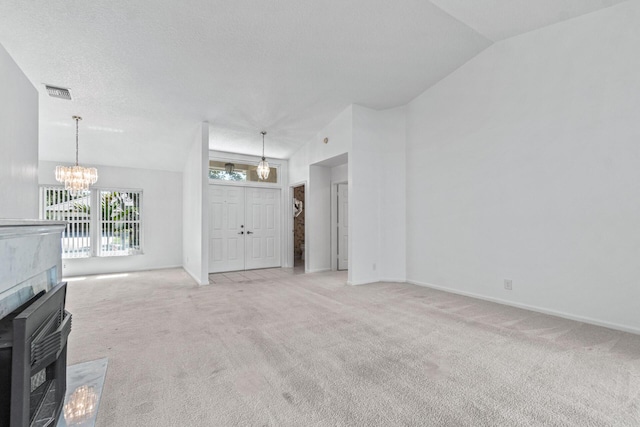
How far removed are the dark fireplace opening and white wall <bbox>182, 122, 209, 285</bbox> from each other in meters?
3.70

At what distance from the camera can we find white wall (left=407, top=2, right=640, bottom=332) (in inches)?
121

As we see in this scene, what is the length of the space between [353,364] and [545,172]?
3.34 meters

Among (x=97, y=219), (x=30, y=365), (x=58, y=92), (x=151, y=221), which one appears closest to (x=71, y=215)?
(x=97, y=219)

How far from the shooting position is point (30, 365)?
1.18 meters

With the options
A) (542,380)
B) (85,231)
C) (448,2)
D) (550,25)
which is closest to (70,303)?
(85,231)

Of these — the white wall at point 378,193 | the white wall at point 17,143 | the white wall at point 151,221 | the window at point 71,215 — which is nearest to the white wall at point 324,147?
the white wall at point 378,193

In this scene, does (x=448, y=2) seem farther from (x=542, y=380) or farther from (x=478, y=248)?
(x=542, y=380)

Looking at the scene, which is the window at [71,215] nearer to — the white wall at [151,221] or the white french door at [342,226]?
the white wall at [151,221]

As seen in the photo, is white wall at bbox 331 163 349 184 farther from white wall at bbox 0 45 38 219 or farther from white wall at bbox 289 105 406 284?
white wall at bbox 0 45 38 219

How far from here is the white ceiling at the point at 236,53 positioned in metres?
3.03

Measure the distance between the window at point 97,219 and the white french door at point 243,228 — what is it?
6.53 ft

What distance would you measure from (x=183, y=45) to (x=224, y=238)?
168 inches

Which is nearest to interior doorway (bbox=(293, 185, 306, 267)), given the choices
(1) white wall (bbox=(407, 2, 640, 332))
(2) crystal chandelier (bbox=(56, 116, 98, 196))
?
(1) white wall (bbox=(407, 2, 640, 332))

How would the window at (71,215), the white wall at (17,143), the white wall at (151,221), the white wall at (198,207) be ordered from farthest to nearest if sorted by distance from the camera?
the white wall at (151,221) → the window at (71,215) → the white wall at (198,207) → the white wall at (17,143)
